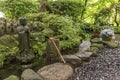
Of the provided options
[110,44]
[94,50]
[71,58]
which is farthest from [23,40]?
[110,44]

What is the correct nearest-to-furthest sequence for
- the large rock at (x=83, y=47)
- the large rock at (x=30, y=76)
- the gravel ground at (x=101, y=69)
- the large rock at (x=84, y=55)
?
the large rock at (x=30, y=76) < the gravel ground at (x=101, y=69) < the large rock at (x=84, y=55) < the large rock at (x=83, y=47)

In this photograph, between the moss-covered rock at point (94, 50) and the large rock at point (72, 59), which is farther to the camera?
the moss-covered rock at point (94, 50)

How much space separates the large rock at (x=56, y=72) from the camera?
3885 mm

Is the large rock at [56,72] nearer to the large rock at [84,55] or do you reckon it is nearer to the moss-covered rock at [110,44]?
the large rock at [84,55]

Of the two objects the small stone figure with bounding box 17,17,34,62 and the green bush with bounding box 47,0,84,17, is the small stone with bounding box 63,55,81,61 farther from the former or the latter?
the green bush with bounding box 47,0,84,17

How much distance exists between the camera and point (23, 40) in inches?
170

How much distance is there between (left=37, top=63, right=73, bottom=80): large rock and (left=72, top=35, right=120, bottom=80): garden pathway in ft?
0.97

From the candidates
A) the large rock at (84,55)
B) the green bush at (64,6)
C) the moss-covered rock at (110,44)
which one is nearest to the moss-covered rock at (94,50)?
the large rock at (84,55)

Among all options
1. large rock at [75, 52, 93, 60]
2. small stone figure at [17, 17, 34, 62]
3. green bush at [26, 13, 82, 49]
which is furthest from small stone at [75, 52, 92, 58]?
small stone figure at [17, 17, 34, 62]

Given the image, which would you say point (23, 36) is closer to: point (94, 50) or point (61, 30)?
point (61, 30)

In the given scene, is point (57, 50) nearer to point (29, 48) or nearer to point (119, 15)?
point (29, 48)

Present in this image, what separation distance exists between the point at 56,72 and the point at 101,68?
1.23 meters

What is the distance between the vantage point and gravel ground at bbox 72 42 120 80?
4.40 metres

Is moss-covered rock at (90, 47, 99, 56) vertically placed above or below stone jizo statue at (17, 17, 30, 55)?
below
